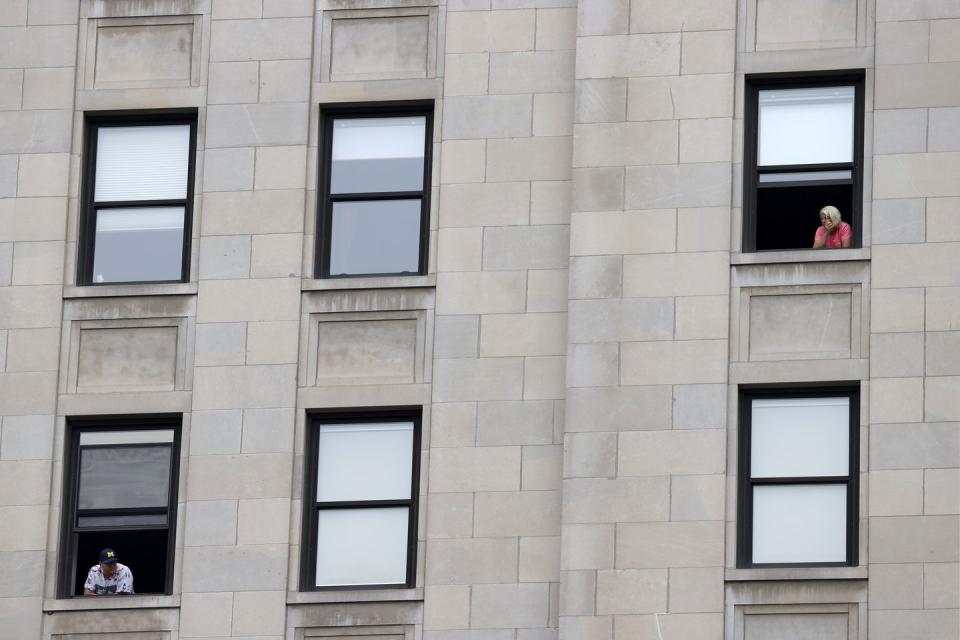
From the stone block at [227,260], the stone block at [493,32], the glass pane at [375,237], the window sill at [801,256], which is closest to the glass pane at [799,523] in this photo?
the window sill at [801,256]

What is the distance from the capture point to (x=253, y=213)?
32.7 meters

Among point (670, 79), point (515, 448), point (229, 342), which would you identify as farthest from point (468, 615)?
point (670, 79)

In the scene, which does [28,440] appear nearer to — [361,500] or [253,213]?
[253,213]

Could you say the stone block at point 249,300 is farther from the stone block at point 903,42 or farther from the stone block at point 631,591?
the stone block at point 903,42

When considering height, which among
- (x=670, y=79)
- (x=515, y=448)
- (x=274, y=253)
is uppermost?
(x=670, y=79)

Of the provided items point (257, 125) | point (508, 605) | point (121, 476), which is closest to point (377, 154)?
point (257, 125)

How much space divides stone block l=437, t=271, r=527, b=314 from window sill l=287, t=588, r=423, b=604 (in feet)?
11.4

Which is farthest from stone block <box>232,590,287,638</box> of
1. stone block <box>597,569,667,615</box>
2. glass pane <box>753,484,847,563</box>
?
glass pane <box>753,484,847,563</box>

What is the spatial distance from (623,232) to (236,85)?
5.52 m

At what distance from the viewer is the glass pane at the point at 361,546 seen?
3161 cm

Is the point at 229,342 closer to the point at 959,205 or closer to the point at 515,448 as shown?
the point at 515,448

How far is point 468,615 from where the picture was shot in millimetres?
30656

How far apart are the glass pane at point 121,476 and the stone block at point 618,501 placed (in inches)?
212

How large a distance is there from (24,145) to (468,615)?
27.9 ft
